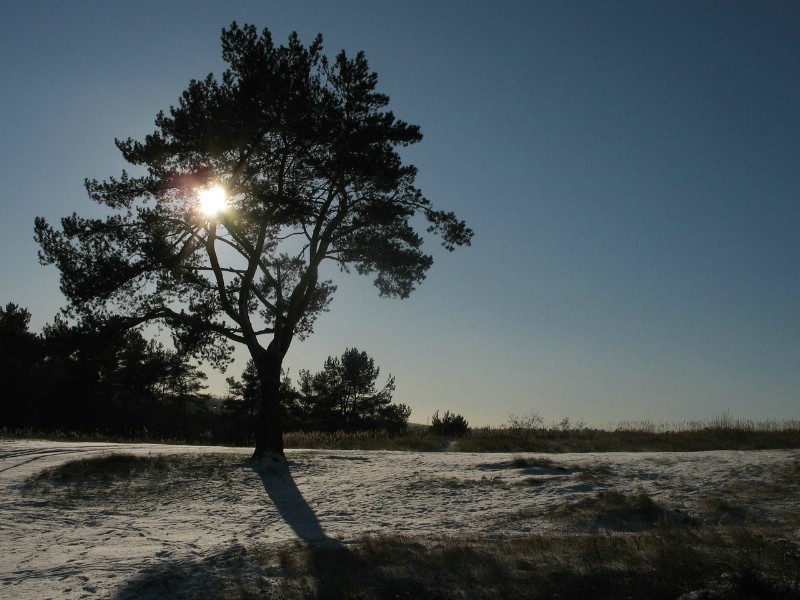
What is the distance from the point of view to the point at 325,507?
13.0 m

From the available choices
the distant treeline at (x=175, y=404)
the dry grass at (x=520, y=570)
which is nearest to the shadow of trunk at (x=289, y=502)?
the dry grass at (x=520, y=570)

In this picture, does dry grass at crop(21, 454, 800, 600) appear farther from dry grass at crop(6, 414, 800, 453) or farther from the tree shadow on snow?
dry grass at crop(6, 414, 800, 453)

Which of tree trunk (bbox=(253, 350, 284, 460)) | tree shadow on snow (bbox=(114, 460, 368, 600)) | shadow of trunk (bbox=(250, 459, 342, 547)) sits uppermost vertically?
tree trunk (bbox=(253, 350, 284, 460))

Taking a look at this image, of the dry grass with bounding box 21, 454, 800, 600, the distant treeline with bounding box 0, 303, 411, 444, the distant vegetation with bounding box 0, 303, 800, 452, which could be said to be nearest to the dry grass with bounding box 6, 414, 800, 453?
the distant vegetation with bounding box 0, 303, 800, 452

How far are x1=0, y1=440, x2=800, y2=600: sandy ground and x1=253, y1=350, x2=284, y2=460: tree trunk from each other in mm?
942

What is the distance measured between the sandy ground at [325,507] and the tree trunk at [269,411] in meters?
0.94

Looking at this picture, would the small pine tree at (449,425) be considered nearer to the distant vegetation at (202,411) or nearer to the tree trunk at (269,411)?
the distant vegetation at (202,411)

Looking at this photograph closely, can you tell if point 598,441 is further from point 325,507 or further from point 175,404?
point 175,404

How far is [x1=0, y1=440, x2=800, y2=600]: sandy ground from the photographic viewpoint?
9094mm

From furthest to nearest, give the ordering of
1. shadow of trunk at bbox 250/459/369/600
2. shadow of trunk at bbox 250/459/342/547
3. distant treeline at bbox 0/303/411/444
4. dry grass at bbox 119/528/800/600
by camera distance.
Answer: distant treeline at bbox 0/303/411/444
shadow of trunk at bbox 250/459/342/547
shadow of trunk at bbox 250/459/369/600
dry grass at bbox 119/528/800/600

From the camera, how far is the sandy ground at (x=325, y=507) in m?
9.09

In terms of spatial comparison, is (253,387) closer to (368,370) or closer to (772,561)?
(368,370)

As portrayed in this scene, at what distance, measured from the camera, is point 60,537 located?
1046 cm

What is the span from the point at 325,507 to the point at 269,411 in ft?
19.2
